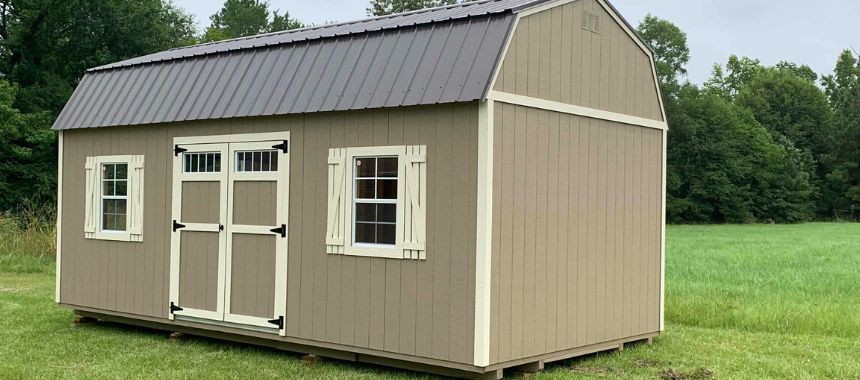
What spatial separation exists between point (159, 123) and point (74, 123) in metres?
1.60

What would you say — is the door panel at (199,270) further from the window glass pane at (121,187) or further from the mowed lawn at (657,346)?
the window glass pane at (121,187)

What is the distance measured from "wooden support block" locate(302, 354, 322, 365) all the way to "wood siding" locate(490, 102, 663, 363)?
197 centimetres

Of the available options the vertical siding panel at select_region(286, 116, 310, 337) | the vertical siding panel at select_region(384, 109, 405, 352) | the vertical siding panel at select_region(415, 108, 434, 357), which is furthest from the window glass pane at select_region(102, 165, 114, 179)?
the vertical siding panel at select_region(415, 108, 434, 357)

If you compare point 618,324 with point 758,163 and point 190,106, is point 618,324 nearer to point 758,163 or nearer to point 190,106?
point 190,106

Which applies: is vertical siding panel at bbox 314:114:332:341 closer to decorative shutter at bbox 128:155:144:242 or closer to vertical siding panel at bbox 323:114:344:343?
vertical siding panel at bbox 323:114:344:343

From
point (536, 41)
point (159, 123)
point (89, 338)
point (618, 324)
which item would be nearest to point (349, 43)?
point (536, 41)

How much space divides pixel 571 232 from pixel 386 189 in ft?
5.65

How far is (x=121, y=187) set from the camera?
1045 cm

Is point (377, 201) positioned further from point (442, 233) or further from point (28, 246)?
point (28, 246)

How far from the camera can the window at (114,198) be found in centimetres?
1014

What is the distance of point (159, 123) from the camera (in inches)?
389

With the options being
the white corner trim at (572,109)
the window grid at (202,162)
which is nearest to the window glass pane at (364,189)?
the white corner trim at (572,109)

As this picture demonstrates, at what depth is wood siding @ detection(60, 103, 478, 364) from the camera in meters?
7.31

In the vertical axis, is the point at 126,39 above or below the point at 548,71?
above
